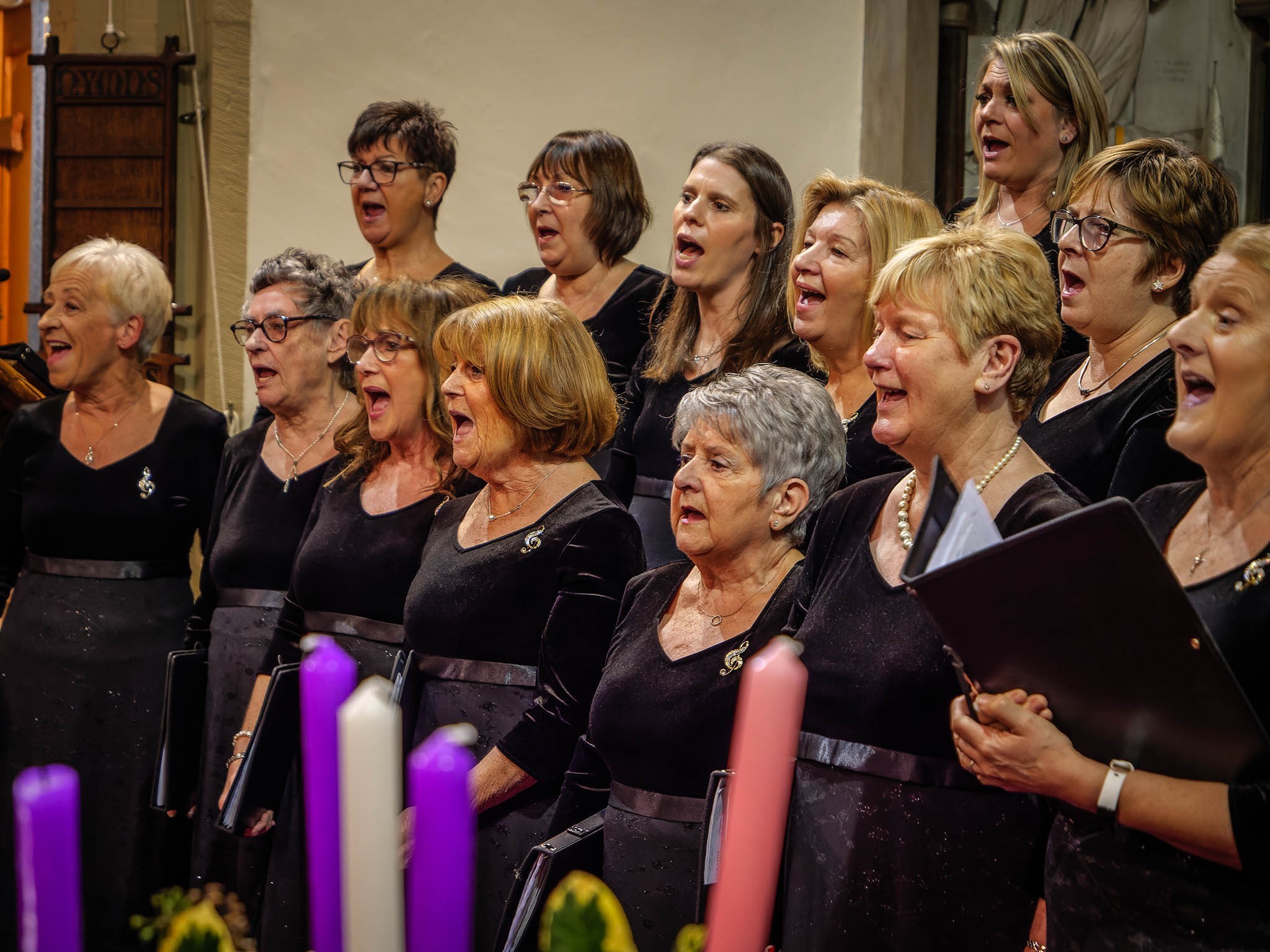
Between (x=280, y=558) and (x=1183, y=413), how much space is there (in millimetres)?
2169

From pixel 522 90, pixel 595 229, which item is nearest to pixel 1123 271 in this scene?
pixel 595 229

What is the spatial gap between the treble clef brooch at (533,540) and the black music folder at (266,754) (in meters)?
0.54

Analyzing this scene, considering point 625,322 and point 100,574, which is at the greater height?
point 625,322

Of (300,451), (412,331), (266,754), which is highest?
(412,331)

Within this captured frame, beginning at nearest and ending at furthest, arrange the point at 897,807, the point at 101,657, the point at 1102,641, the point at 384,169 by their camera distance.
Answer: the point at 1102,641 → the point at 897,807 → the point at 101,657 → the point at 384,169

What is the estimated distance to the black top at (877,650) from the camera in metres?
1.81

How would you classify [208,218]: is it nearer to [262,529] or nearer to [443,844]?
[262,529]

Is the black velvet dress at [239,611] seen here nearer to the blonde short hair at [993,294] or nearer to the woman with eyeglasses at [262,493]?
the woman with eyeglasses at [262,493]

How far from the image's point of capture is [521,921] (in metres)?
2.04

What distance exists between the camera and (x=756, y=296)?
3.20m

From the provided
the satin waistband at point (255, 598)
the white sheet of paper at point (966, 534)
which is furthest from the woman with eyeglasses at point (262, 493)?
the white sheet of paper at point (966, 534)

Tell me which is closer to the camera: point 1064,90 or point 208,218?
point 1064,90

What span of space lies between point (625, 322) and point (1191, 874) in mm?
2353

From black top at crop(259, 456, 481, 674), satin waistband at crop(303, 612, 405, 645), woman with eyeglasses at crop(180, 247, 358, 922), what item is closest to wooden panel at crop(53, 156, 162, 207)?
woman with eyeglasses at crop(180, 247, 358, 922)
